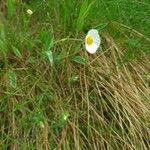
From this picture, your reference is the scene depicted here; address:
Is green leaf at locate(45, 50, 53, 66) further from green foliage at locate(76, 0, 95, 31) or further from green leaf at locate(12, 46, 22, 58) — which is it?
green foliage at locate(76, 0, 95, 31)

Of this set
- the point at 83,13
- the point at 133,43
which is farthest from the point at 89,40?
the point at 133,43

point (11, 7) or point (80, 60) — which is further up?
point (11, 7)

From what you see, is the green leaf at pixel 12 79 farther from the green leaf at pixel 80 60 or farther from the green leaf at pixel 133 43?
the green leaf at pixel 133 43

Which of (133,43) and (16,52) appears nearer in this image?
(16,52)

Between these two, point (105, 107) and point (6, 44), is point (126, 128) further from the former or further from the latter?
point (6, 44)

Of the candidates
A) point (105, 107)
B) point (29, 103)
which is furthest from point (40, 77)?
point (105, 107)

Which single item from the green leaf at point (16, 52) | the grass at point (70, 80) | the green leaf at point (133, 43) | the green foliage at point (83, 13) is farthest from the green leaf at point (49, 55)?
the green leaf at point (133, 43)

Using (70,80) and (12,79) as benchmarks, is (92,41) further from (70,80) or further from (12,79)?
(12,79)
